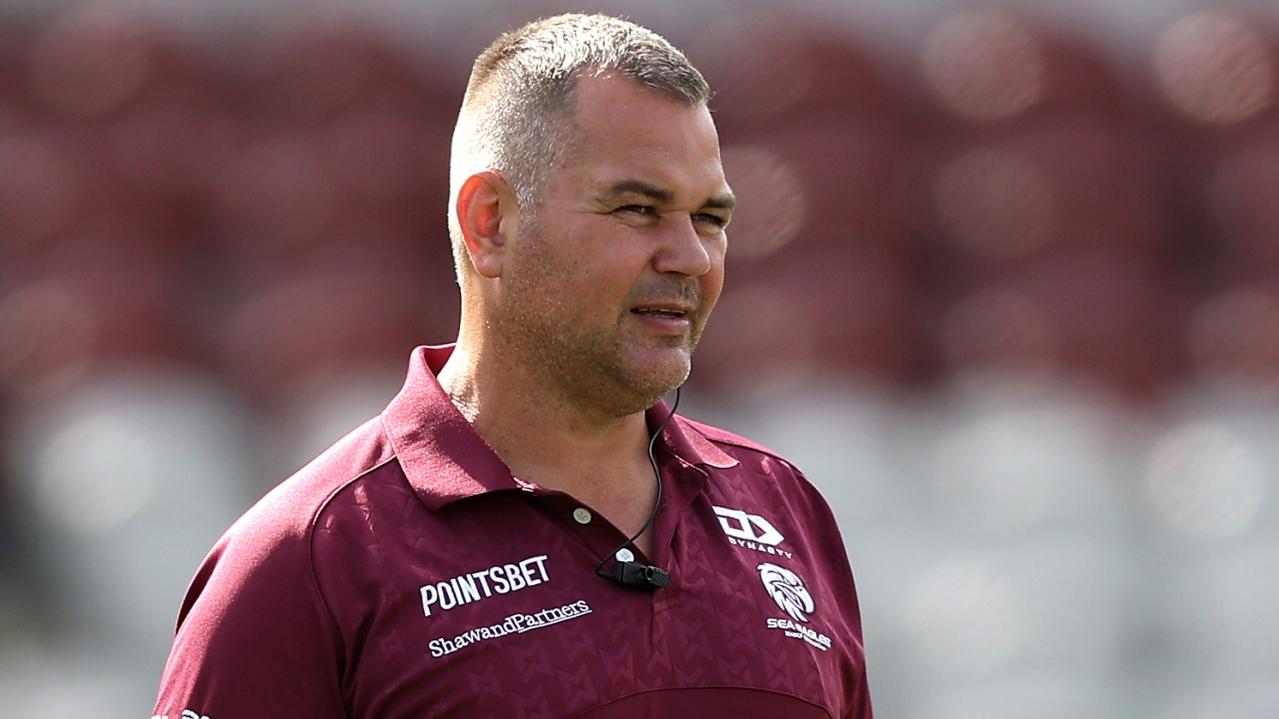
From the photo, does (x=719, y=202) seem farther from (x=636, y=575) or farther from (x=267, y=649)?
(x=267, y=649)

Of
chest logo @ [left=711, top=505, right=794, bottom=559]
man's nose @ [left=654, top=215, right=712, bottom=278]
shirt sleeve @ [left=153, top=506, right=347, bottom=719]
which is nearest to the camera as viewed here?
shirt sleeve @ [left=153, top=506, right=347, bottom=719]

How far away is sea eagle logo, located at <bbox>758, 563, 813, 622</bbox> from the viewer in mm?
1467

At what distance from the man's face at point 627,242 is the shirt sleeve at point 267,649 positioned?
0.28 m

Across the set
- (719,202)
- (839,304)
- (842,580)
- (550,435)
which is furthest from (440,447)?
(839,304)

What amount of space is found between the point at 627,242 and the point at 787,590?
1.08ft

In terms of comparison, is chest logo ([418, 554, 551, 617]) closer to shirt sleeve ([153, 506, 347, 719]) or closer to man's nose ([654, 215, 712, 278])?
shirt sleeve ([153, 506, 347, 719])

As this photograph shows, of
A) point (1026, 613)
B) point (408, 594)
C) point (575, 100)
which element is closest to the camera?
point (408, 594)

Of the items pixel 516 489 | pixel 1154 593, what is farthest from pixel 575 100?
pixel 1154 593

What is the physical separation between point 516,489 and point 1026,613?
2.23 m

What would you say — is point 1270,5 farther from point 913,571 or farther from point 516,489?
point 516,489

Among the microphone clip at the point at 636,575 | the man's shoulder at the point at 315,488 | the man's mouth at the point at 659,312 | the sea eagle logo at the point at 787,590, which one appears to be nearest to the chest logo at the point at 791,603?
the sea eagle logo at the point at 787,590

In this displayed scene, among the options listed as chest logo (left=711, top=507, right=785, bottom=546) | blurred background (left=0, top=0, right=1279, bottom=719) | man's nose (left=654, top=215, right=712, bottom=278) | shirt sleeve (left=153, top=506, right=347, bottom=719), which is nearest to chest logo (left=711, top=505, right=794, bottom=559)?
chest logo (left=711, top=507, right=785, bottom=546)

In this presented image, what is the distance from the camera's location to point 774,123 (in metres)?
4.14

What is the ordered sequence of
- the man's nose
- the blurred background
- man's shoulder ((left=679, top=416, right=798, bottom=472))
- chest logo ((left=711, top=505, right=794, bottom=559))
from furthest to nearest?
the blurred background < man's shoulder ((left=679, top=416, right=798, bottom=472)) < chest logo ((left=711, top=505, right=794, bottom=559)) < the man's nose
